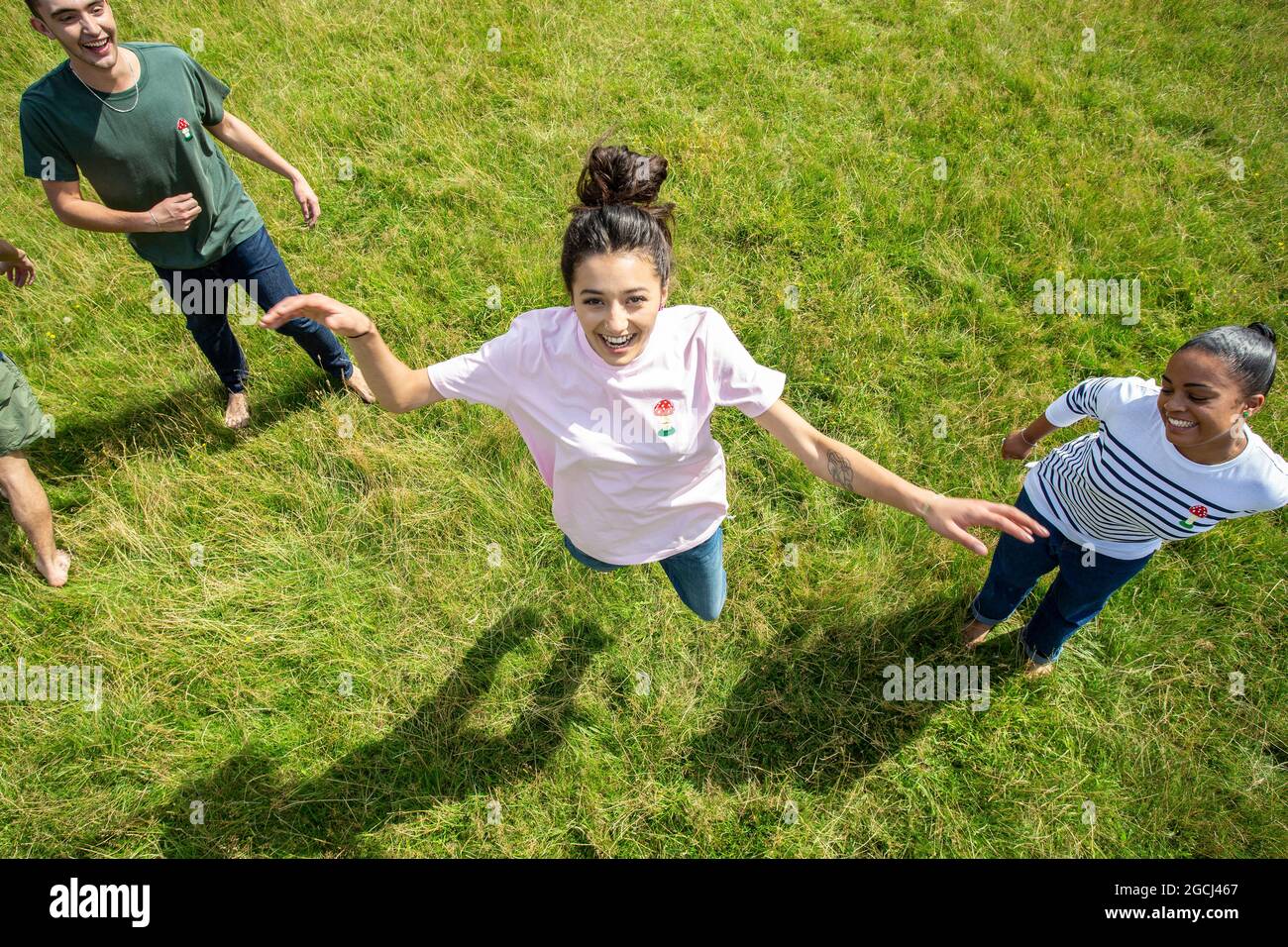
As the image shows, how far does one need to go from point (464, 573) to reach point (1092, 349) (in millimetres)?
4330

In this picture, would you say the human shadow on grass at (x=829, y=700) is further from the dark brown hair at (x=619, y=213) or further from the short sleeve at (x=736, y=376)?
the dark brown hair at (x=619, y=213)

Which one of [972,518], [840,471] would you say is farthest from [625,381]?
[972,518]

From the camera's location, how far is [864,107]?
600 centimetres

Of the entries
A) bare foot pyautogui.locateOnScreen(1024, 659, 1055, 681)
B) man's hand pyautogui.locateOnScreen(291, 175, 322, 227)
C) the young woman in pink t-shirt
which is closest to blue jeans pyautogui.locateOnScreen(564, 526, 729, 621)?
the young woman in pink t-shirt

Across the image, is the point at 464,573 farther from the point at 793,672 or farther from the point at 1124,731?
the point at 1124,731

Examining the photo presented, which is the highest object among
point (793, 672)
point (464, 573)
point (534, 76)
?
point (534, 76)

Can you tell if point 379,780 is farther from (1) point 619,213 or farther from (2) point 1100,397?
(2) point 1100,397

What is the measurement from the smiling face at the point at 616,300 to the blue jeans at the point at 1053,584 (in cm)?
197

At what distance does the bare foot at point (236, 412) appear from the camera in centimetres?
460

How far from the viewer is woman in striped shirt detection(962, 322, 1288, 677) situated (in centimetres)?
264

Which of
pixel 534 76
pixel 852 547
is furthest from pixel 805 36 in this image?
pixel 852 547

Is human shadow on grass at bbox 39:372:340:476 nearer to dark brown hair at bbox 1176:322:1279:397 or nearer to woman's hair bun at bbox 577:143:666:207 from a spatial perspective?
woman's hair bun at bbox 577:143:666:207

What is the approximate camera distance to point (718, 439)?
182 inches

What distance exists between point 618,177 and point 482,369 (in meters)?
0.83
